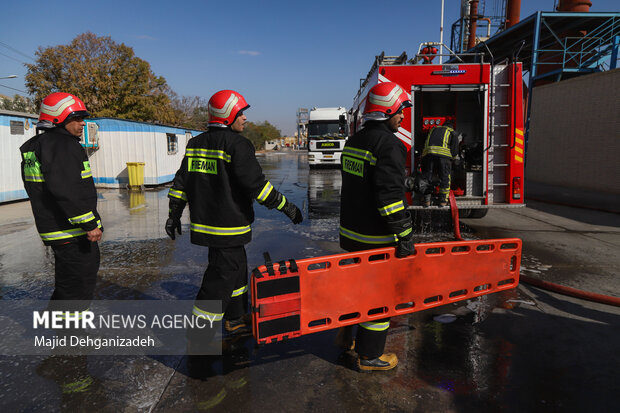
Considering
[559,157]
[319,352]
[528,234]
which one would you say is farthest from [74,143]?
[559,157]

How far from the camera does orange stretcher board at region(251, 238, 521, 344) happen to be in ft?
8.19

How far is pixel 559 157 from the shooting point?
1503 centimetres

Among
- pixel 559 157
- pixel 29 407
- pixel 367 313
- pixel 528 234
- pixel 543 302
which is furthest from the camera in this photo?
pixel 559 157

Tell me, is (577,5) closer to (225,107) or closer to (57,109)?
(225,107)

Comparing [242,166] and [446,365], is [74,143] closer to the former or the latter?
[242,166]

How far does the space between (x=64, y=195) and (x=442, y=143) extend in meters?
6.00

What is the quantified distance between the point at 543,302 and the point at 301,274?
9.78 ft

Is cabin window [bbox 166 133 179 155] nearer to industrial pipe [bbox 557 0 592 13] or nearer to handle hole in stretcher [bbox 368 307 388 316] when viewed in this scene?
handle hole in stretcher [bbox 368 307 388 316]

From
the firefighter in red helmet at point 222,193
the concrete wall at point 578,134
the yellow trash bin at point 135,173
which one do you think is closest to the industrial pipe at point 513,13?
the concrete wall at point 578,134

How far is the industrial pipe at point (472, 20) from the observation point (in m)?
25.6

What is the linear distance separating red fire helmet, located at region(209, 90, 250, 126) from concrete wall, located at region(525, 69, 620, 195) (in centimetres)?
1388

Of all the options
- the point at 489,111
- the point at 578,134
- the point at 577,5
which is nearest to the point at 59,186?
the point at 489,111

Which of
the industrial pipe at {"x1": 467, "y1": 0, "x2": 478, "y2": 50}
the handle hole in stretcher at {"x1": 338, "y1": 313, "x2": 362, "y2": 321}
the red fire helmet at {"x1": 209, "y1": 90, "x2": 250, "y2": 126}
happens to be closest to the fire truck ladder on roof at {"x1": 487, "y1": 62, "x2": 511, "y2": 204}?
the handle hole in stretcher at {"x1": 338, "y1": 313, "x2": 362, "y2": 321}

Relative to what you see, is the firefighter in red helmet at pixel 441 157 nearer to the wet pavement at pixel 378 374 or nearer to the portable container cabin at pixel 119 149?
the wet pavement at pixel 378 374
